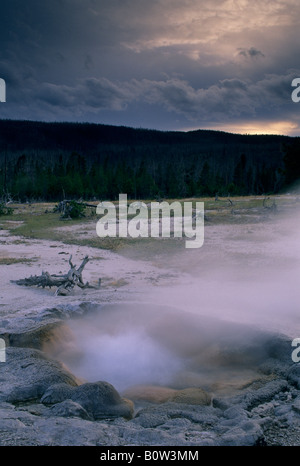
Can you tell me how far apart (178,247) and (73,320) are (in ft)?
28.3

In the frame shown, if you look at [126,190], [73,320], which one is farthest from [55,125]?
[73,320]

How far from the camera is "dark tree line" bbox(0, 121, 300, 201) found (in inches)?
2275

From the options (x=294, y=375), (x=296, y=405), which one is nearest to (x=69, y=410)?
(x=296, y=405)

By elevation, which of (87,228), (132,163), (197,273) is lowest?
(197,273)

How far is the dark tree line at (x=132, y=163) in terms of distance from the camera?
57781 mm

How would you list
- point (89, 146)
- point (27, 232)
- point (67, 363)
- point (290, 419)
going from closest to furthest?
point (290, 419)
point (67, 363)
point (27, 232)
point (89, 146)

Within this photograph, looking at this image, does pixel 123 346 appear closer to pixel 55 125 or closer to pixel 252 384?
pixel 252 384

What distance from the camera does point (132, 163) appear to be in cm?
10119

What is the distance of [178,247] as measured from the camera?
16.2 metres
